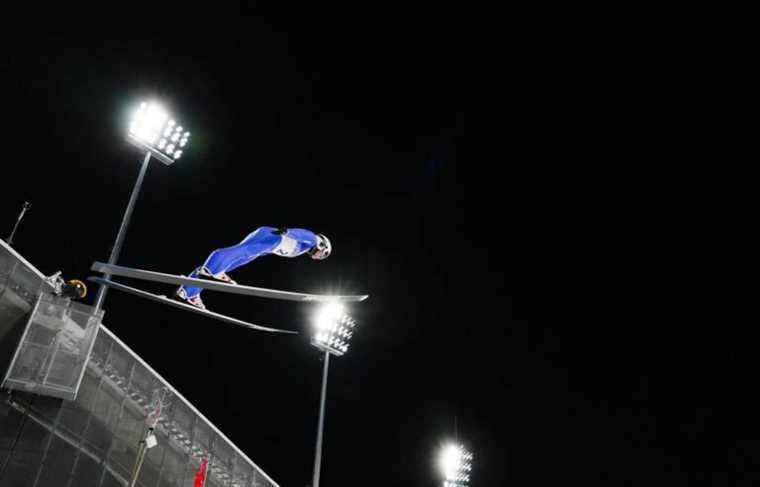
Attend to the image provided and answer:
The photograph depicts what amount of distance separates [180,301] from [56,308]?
2.67 meters

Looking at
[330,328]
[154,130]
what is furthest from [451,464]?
[154,130]

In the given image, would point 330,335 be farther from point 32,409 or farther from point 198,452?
point 32,409

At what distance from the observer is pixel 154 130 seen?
543 inches

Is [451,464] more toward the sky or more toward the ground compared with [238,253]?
more toward the ground

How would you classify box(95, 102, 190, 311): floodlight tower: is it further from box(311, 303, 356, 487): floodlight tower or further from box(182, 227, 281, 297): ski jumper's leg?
box(311, 303, 356, 487): floodlight tower

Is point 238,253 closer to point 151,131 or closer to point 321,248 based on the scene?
point 321,248

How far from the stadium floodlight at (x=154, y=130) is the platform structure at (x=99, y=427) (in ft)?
13.0

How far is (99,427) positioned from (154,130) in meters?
7.39

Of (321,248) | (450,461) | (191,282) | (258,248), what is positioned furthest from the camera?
(450,461)

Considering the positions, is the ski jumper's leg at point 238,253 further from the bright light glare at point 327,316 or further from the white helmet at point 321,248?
the bright light glare at point 327,316

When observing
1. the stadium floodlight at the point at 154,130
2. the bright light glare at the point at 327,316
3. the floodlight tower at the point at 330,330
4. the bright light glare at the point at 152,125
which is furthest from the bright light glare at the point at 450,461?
the bright light glare at the point at 152,125

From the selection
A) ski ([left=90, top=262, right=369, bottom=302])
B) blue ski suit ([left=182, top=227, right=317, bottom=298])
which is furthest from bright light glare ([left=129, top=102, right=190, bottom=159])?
ski ([left=90, top=262, right=369, bottom=302])

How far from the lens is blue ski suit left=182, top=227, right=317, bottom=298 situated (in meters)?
11.3

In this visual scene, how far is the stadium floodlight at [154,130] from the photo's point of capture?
1366 centimetres
